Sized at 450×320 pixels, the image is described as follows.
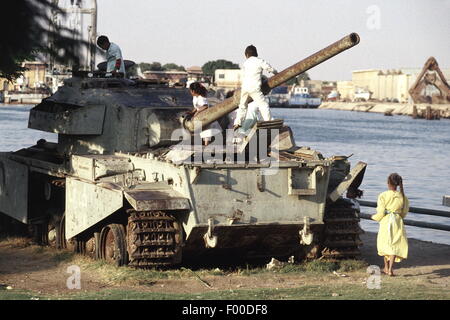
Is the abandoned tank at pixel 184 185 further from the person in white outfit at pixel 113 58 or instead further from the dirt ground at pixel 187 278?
the person in white outfit at pixel 113 58

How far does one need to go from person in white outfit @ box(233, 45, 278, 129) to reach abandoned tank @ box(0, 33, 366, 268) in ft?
0.51

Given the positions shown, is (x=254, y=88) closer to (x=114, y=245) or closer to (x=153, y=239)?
(x=153, y=239)

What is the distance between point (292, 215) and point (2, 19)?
4.62 metres

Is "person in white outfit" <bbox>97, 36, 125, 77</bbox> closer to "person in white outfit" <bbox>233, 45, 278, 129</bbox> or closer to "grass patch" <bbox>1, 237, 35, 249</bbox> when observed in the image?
"grass patch" <bbox>1, 237, 35, 249</bbox>

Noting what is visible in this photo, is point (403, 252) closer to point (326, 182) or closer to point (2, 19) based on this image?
point (326, 182)

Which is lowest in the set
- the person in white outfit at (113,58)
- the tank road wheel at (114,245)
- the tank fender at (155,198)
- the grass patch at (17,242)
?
the grass patch at (17,242)

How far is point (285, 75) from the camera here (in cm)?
1479

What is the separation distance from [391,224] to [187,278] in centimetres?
279

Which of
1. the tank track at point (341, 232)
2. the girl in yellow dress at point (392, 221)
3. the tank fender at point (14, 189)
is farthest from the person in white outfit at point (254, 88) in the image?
the tank fender at point (14, 189)

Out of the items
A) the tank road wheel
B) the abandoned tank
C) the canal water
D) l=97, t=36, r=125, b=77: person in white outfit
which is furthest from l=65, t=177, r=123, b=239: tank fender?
the canal water

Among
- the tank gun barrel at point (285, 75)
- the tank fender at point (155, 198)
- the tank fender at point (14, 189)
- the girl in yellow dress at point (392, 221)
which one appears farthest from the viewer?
the tank fender at point (14, 189)

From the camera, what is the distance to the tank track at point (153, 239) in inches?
559

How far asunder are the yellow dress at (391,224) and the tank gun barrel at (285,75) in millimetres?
2000

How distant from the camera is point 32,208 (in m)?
18.2
